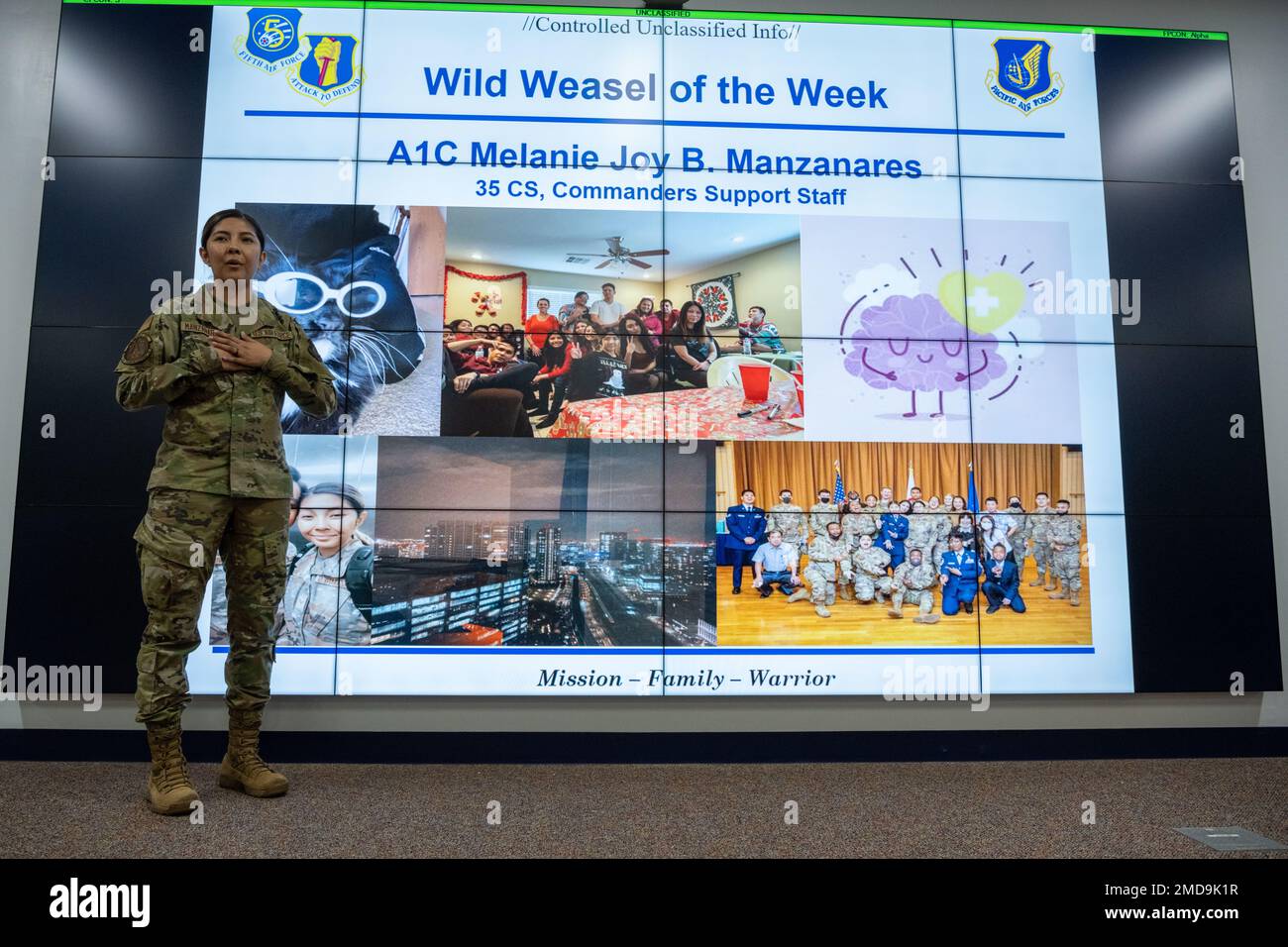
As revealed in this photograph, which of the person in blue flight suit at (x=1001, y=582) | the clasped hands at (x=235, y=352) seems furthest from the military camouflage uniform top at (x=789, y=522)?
the clasped hands at (x=235, y=352)

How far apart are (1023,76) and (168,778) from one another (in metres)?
4.40

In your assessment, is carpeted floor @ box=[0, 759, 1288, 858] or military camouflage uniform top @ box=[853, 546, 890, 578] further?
Result: military camouflage uniform top @ box=[853, 546, 890, 578]

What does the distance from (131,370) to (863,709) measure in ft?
9.89

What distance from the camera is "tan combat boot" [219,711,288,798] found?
107 inches

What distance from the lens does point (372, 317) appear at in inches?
136

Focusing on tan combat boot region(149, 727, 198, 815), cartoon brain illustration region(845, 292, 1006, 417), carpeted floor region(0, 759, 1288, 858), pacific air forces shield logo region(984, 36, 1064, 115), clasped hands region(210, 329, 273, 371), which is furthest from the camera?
pacific air forces shield logo region(984, 36, 1064, 115)

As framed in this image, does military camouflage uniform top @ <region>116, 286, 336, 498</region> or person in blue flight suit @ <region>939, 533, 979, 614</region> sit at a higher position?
military camouflage uniform top @ <region>116, 286, 336, 498</region>

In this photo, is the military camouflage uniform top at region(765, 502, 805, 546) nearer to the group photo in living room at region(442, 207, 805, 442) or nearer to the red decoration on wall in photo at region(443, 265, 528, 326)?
the group photo in living room at region(442, 207, 805, 442)

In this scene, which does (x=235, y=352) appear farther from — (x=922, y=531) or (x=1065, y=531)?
(x=1065, y=531)

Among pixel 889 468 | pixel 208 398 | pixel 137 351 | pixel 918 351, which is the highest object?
pixel 918 351

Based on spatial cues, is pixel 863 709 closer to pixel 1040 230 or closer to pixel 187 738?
pixel 1040 230

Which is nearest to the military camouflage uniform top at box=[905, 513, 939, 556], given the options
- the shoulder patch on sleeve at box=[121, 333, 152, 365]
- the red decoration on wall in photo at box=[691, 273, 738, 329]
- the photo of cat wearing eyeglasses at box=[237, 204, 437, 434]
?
the red decoration on wall in photo at box=[691, 273, 738, 329]

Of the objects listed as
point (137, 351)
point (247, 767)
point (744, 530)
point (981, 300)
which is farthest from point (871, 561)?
point (137, 351)

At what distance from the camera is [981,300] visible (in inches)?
142
